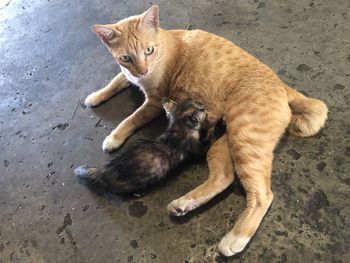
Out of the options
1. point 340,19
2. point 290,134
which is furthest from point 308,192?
point 340,19

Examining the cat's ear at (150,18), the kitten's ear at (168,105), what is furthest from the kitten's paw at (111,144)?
the cat's ear at (150,18)

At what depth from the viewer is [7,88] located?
2.76 m

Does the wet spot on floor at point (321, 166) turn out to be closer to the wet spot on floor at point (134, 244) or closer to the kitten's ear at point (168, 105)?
the kitten's ear at point (168, 105)

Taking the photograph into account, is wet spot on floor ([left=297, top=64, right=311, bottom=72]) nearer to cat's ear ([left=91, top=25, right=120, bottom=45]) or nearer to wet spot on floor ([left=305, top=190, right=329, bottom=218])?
wet spot on floor ([left=305, top=190, right=329, bottom=218])

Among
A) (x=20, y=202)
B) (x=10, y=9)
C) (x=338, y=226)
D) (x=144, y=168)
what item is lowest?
(x=338, y=226)

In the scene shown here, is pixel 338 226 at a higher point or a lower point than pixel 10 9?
lower

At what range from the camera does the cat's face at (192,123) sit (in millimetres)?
1981

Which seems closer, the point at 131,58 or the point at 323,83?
the point at 131,58

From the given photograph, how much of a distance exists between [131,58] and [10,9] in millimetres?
2013

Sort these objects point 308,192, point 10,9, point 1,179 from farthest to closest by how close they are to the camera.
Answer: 1. point 10,9
2. point 1,179
3. point 308,192

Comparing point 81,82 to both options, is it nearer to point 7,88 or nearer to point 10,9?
point 7,88

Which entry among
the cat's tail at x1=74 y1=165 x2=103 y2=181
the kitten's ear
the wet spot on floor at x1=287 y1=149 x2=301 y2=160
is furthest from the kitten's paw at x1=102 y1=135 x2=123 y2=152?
the wet spot on floor at x1=287 y1=149 x2=301 y2=160

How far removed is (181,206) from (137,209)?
10.2 inches

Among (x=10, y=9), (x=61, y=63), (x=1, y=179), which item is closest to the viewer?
(x=1, y=179)
